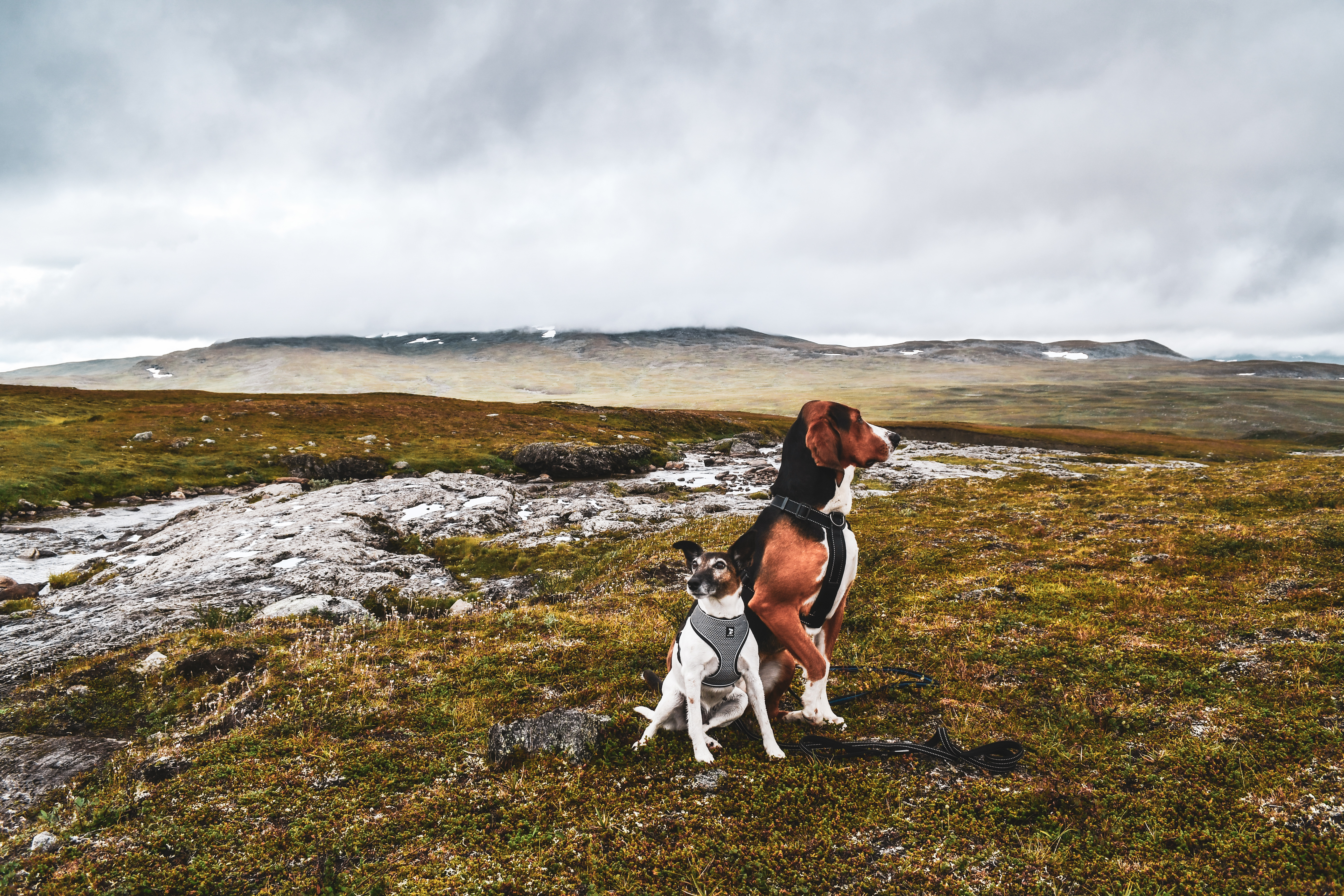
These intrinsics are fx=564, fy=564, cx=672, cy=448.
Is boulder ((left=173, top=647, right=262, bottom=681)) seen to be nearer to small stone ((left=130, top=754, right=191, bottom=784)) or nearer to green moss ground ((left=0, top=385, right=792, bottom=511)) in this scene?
small stone ((left=130, top=754, right=191, bottom=784))

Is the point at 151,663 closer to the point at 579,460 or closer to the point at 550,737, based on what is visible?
the point at 550,737

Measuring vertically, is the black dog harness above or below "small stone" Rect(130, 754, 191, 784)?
above

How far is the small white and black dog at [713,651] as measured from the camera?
18.8 ft

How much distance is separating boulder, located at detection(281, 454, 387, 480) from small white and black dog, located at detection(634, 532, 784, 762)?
39246mm

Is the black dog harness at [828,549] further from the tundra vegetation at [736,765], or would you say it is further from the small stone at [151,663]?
the small stone at [151,663]

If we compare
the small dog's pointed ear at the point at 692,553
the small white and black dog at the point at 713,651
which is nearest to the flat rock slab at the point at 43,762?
the small white and black dog at the point at 713,651

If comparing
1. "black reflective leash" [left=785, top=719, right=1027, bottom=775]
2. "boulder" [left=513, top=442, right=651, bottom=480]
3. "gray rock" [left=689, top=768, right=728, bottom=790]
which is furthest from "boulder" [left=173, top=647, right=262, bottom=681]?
"boulder" [left=513, top=442, right=651, bottom=480]

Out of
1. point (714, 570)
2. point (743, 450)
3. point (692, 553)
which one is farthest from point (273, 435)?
point (714, 570)

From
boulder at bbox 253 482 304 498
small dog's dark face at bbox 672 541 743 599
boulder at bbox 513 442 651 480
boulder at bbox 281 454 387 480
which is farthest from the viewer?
boulder at bbox 513 442 651 480

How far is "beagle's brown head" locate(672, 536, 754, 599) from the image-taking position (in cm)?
561

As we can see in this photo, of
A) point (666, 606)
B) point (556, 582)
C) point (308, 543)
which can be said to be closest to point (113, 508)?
point (308, 543)

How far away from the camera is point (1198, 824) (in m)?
4.74

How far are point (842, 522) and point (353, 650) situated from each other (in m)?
8.37

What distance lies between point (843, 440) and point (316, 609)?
473 inches
